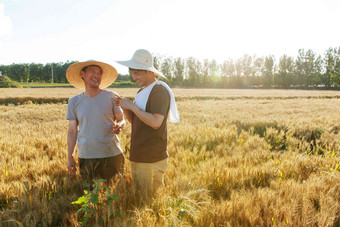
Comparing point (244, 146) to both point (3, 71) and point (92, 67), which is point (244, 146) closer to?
point (92, 67)

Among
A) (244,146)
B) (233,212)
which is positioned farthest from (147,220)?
(244,146)

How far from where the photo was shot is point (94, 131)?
2.79 meters

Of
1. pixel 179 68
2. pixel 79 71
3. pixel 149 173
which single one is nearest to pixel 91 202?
pixel 149 173

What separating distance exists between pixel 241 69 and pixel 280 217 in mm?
101225

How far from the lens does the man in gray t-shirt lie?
2.75 metres

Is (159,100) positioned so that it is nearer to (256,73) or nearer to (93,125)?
(93,125)

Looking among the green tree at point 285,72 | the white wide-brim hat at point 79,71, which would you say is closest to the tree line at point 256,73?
the green tree at point 285,72

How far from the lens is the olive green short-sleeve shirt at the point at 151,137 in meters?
2.23

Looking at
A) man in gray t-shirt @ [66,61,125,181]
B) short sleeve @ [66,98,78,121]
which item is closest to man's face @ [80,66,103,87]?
man in gray t-shirt @ [66,61,125,181]

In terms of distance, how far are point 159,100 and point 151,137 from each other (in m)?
0.44

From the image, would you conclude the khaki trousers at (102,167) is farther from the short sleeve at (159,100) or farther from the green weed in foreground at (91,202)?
the short sleeve at (159,100)

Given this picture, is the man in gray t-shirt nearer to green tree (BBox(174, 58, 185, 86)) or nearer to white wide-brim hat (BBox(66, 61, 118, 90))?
white wide-brim hat (BBox(66, 61, 118, 90))

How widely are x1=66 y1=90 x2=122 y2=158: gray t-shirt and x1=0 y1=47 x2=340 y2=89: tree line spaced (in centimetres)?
6660

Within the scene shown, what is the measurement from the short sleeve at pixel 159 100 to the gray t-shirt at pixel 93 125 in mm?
813
